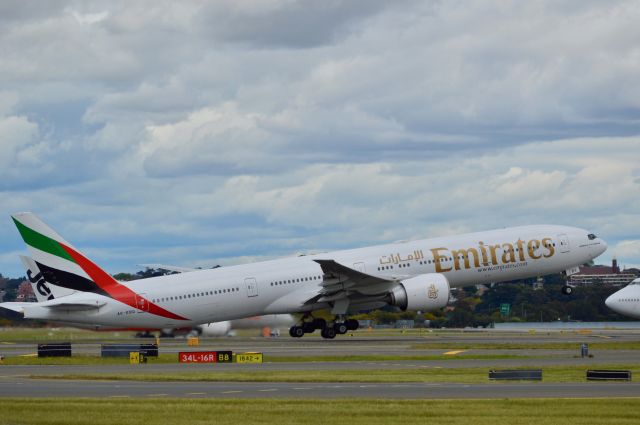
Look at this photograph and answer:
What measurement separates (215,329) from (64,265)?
14.2m

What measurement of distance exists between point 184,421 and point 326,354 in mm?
29999

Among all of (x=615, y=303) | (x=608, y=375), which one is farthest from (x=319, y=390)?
(x=615, y=303)

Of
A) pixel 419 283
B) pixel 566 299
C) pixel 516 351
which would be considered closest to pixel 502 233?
pixel 419 283

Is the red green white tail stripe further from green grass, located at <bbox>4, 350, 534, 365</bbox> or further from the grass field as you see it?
the grass field

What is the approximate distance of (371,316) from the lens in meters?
113

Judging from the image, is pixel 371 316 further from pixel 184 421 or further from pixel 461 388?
pixel 184 421

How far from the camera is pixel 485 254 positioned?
239 feet

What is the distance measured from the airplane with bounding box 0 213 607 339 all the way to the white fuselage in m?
0.06

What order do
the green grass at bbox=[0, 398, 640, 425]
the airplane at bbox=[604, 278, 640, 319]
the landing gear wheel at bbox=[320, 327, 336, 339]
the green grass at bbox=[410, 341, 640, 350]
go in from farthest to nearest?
the airplane at bbox=[604, 278, 640, 319], the landing gear wheel at bbox=[320, 327, 336, 339], the green grass at bbox=[410, 341, 640, 350], the green grass at bbox=[0, 398, 640, 425]

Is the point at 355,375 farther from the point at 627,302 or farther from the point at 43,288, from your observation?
the point at 627,302

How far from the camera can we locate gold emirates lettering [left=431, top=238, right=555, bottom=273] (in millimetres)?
72625

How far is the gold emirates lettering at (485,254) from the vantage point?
72625 mm

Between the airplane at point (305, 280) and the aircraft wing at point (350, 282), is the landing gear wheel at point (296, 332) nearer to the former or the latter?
the airplane at point (305, 280)

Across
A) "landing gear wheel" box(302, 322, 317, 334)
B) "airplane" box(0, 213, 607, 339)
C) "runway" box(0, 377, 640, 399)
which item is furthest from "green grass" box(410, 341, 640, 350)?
"runway" box(0, 377, 640, 399)
